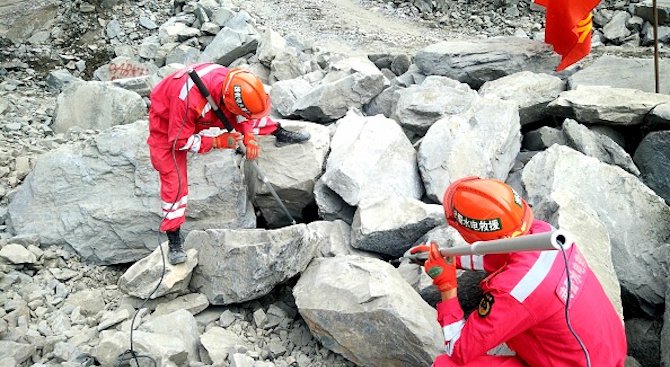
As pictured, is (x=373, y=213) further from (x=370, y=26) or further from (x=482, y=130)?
(x=370, y=26)

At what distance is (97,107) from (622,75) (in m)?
6.94

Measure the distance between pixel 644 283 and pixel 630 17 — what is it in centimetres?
910

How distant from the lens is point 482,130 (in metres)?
5.94

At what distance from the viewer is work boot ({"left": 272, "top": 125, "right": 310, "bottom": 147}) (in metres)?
5.75

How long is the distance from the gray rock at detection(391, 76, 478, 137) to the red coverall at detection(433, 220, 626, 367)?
3.28 meters

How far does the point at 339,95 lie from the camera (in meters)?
6.73

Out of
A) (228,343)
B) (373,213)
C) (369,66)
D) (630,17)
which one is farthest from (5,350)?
(630,17)

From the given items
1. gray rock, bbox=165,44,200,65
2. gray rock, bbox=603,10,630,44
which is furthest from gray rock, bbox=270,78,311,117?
gray rock, bbox=603,10,630,44

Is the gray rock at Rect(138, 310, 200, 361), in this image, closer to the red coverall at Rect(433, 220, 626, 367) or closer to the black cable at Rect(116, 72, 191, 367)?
the black cable at Rect(116, 72, 191, 367)

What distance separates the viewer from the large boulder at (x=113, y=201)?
18.2ft

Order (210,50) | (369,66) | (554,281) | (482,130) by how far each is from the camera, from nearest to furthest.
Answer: (554,281)
(482,130)
(369,66)
(210,50)

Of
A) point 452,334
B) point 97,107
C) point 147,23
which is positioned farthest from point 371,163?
point 147,23

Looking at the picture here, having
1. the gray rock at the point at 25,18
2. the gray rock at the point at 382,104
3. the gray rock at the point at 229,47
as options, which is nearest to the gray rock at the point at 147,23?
the gray rock at the point at 25,18

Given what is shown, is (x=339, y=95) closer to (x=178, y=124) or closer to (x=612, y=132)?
(x=178, y=124)
